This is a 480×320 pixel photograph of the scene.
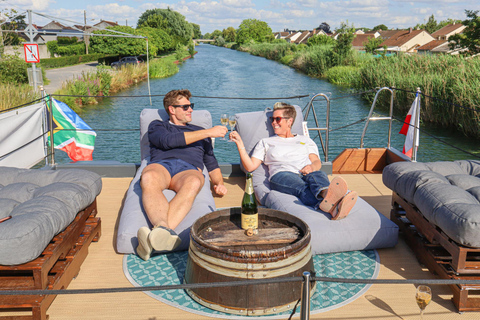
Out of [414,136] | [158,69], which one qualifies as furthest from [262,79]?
[414,136]

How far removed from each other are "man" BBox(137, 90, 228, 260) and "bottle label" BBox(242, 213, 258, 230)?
1.71 ft

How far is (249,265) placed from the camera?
2.31 meters

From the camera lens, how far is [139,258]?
3.11m

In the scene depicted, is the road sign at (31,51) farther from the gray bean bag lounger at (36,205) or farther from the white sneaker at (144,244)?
the white sneaker at (144,244)

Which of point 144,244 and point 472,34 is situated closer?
point 144,244

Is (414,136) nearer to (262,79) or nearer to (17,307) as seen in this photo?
(17,307)

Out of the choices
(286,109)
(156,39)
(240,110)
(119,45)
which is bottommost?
(240,110)

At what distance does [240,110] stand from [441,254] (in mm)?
14318

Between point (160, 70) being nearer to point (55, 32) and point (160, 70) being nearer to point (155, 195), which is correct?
point (55, 32)

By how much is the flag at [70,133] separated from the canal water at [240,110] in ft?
1.31

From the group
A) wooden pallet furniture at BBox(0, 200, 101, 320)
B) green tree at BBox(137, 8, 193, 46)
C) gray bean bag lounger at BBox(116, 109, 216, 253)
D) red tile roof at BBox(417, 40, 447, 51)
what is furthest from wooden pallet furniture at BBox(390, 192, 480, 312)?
green tree at BBox(137, 8, 193, 46)

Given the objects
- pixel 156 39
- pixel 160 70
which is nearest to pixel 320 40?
pixel 156 39

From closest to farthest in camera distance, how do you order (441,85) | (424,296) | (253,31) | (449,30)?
1. (424,296)
2. (441,85)
3. (449,30)
4. (253,31)

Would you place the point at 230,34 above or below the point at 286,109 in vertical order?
above
